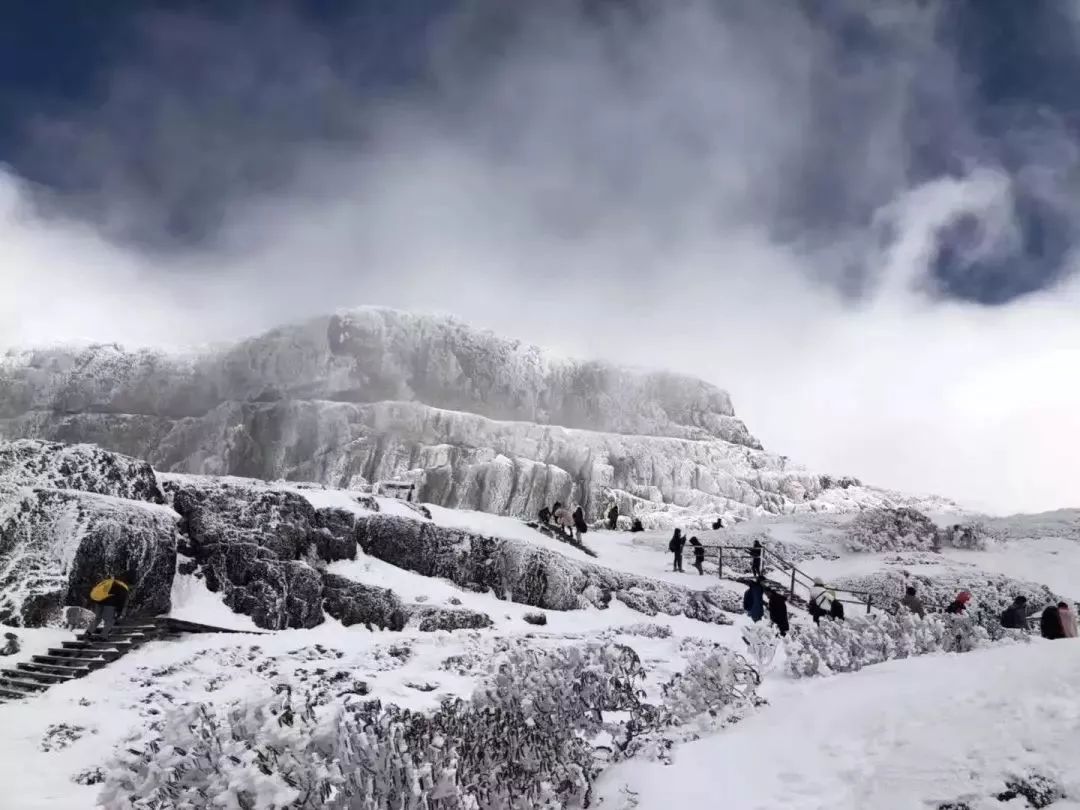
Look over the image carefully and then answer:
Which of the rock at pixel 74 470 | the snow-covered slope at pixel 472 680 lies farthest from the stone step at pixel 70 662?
the rock at pixel 74 470

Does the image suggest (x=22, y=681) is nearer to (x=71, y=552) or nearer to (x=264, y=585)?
(x=71, y=552)

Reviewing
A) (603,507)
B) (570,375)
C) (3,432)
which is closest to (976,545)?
(603,507)

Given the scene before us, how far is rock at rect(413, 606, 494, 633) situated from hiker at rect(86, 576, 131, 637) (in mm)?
5677

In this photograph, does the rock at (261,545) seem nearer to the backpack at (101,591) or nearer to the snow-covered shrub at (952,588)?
the backpack at (101,591)

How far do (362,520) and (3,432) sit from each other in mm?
79011

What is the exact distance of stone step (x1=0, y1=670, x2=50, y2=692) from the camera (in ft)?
33.3

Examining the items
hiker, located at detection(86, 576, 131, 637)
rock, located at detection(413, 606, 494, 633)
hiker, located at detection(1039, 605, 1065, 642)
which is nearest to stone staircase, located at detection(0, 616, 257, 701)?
hiker, located at detection(86, 576, 131, 637)

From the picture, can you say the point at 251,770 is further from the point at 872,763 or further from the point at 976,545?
the point at 976,545

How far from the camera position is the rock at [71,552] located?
11.9 metres

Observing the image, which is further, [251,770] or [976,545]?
[976,545]

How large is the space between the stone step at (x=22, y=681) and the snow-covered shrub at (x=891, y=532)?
77.8ft

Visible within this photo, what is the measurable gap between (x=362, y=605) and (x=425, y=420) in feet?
206

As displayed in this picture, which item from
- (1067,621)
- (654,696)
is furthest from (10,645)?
(1067,621)

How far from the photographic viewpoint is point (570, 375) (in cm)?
9738
